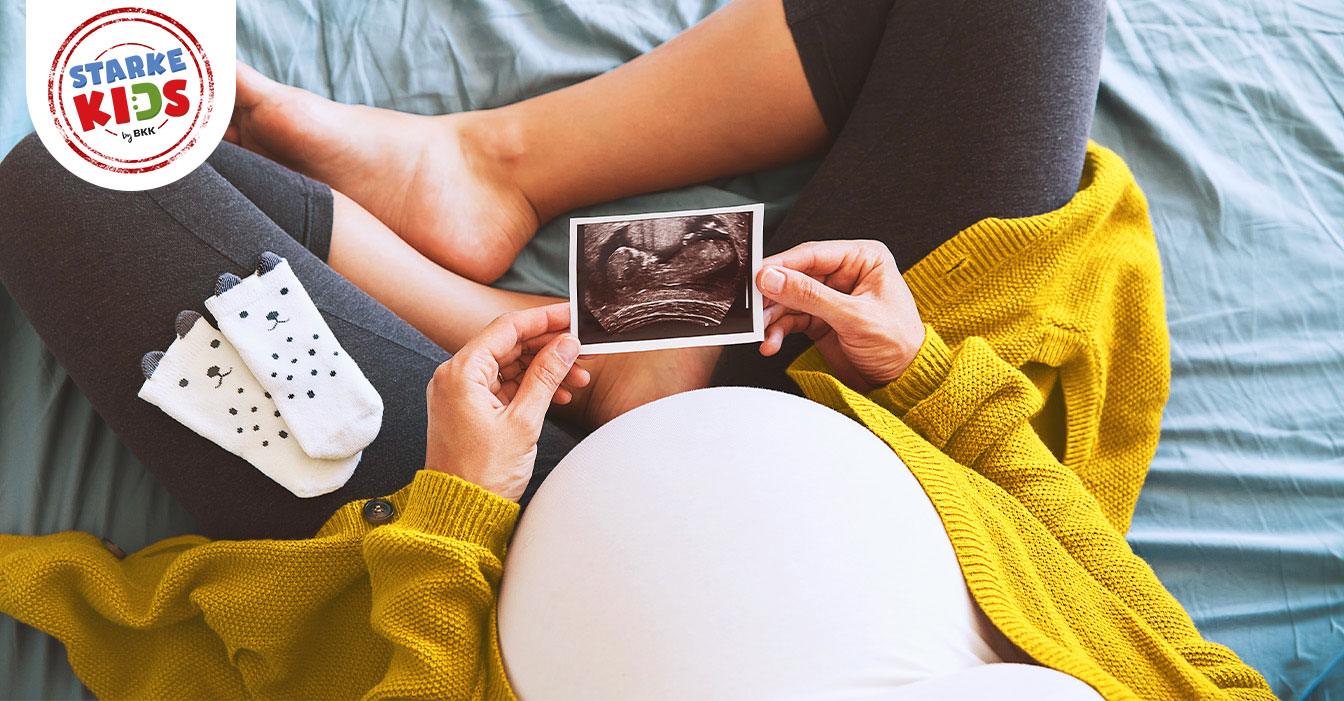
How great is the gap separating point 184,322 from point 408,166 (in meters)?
0.45

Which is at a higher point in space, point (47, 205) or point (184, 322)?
point (47, 205)

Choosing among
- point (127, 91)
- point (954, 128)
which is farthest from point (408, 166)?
point (954, 128)

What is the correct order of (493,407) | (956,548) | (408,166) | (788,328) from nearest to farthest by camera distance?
(956,548) < (493,407) < (788,328) < (408,166)

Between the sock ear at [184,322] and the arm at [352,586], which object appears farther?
the sock ear at [184,322]

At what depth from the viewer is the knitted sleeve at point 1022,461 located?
2.73 ft

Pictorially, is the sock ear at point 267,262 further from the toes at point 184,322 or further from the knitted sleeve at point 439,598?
the knitted sleeve at point 439,598

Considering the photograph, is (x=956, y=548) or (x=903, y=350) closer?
(x=956, y=548)

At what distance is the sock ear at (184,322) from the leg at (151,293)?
0.01 metres

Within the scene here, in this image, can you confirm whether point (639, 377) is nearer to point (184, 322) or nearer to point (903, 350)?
point (903, 350)

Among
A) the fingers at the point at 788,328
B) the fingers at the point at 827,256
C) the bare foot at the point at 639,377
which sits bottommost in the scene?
the bare foot at the point at 639,377

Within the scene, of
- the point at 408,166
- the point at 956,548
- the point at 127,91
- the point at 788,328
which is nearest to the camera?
the point at 956,548

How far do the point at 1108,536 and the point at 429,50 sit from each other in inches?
46.7

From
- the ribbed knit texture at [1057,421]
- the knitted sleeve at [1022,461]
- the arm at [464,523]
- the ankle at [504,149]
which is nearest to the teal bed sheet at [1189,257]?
the ankle at [504,149]

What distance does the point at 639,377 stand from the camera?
1.15 meters
